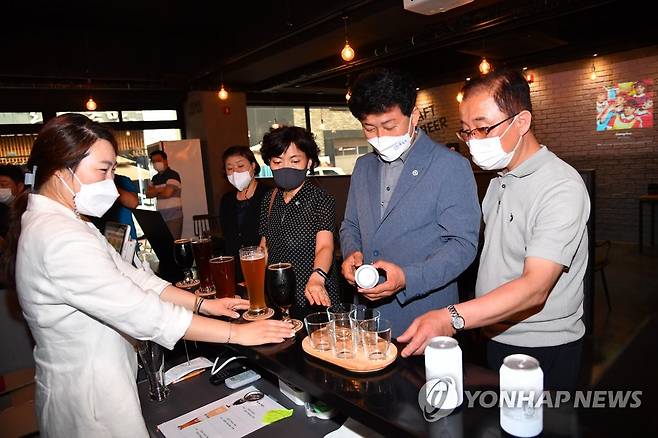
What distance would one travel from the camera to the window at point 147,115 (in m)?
9.60

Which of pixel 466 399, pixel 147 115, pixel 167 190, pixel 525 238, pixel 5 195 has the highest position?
pixel 147 115

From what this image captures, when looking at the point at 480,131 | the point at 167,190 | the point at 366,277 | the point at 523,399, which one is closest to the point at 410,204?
the point at 480,131

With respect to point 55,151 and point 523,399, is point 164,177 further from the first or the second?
point 523,399

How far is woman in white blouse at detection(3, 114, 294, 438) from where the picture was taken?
1.18 meters

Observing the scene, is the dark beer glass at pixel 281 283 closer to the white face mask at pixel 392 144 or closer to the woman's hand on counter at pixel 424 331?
the woman's hand on counter at pixel 424 331

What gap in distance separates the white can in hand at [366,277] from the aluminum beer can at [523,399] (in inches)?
22.1

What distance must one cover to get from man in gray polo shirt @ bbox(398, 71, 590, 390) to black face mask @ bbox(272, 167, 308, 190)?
934 mm

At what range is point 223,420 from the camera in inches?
Result: 54.8

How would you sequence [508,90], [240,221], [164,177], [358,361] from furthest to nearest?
[164,177], [240,221], [508,90], [358,361]

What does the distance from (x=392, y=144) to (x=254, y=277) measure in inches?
30.3

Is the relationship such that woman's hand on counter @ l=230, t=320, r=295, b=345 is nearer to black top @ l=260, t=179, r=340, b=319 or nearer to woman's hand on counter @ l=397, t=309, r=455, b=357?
woman's hand on counter @ l=397, t=309, r=455, b=357

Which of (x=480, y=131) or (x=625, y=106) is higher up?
(x=625, y=106)

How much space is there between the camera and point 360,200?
6.45 ft

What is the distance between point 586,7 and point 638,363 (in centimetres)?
601
